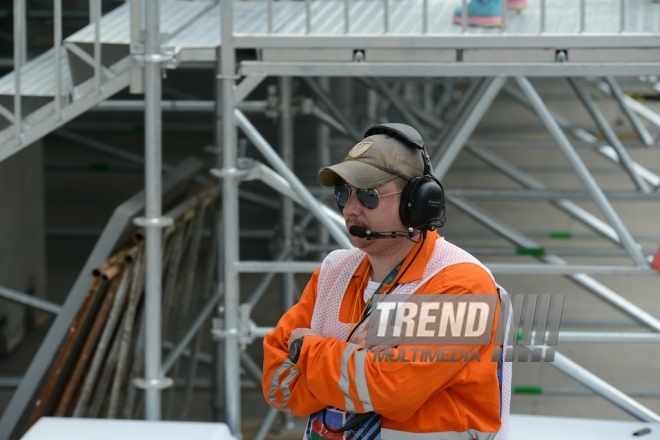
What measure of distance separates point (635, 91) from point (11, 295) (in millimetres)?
16133

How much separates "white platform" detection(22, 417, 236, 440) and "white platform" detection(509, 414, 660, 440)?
4.39ft

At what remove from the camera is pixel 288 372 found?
10.8 ft

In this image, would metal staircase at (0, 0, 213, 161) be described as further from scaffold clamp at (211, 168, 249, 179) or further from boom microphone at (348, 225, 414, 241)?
boom microphone at (348, 225, 414, 241)

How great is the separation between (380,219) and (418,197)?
0.43 ft

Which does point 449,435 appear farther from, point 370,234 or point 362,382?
point 370,234

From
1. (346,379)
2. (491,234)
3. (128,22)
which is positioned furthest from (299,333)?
(491,234)

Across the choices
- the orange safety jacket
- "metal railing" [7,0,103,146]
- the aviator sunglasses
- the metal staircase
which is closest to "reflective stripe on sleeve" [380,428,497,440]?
the orange safety jacket

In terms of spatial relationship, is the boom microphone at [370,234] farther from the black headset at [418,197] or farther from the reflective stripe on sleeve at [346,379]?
the reflective stripe on sleeve at [346,379]

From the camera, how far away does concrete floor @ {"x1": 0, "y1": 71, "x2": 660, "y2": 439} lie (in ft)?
27.0

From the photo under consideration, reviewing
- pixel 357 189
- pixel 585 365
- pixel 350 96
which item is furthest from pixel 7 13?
pixel 357 189

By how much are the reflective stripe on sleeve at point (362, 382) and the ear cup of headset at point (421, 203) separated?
1.33 feet

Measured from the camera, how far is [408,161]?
3.13 metres

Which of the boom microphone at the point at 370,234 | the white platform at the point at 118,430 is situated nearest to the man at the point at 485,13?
the boom microphone at the point at 370,234

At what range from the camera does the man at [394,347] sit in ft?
9.86
